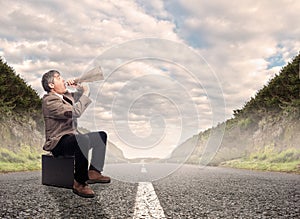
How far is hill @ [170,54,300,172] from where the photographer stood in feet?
65.8

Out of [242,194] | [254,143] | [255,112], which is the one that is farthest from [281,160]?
[242,194]

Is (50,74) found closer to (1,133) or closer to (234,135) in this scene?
(1,133)

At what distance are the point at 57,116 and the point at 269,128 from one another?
22172 mm

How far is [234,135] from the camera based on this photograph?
31109 mm

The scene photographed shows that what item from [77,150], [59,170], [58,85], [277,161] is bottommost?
[277,161]

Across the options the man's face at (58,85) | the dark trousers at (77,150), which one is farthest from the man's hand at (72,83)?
the dark trousers at (77,150)

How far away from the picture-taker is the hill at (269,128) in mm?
20047

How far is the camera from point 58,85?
533cm

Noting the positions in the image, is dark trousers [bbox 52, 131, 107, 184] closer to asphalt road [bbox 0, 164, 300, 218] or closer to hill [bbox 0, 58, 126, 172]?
asphalt road [bbox 0, 164, 300, 218]

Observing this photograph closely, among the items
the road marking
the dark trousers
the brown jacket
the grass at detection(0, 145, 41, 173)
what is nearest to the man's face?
the brown jacket

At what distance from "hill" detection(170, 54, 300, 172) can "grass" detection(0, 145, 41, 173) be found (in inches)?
370

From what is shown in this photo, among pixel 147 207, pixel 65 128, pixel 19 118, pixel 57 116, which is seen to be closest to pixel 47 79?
pixel 57 116

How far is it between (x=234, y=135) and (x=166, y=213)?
92.8 ft

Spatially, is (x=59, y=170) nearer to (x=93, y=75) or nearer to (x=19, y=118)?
(x=93, y=75)
